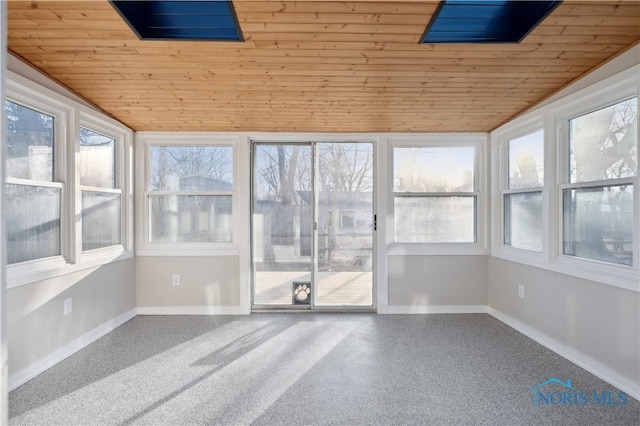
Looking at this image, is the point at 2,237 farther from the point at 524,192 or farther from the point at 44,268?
the point at 524,192

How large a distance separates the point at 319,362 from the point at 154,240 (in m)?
2.43

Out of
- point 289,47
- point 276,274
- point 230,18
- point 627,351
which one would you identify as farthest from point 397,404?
point 230,18

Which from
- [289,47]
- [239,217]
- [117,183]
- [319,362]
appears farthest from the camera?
[239,217]

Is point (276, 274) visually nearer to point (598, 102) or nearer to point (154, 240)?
point (154, 240)

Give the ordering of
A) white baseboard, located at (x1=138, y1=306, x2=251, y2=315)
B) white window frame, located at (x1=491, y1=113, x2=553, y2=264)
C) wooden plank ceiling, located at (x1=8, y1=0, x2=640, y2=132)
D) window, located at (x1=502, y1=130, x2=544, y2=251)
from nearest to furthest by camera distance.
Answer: wooden plank ceiling, located at (x1=8, y1=0, x2=640, y2=132) < white window frame, located at (x1=491, y1=113, x2=553, y2=264) < window, located at (x1=502, y1=130, x2=544, y2=251) < white baseboard, located at (x1=138, y1=306, x2=251, y2=315)

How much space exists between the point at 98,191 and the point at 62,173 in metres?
0.48

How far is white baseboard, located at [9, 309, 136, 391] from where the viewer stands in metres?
2.24

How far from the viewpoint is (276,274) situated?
12.9 feet

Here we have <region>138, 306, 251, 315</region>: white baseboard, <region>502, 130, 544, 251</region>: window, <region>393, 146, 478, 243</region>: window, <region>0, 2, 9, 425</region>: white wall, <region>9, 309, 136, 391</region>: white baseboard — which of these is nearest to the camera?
<region>0, 2, 9, 425</region>: white wall

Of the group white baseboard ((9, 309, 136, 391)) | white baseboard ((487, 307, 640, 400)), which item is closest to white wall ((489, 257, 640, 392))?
white baseboard ((487, 307, 640, 400))

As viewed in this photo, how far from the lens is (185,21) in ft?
7.57

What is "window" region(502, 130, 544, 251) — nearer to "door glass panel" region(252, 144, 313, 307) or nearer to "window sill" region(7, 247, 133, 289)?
"door glass panel" region(252, 144, 313, 307)

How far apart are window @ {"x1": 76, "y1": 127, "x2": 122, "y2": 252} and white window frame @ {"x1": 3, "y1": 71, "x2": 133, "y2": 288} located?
13 cm

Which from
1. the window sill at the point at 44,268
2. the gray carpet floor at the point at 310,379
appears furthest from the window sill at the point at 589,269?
the window sill at the point at 44,268
